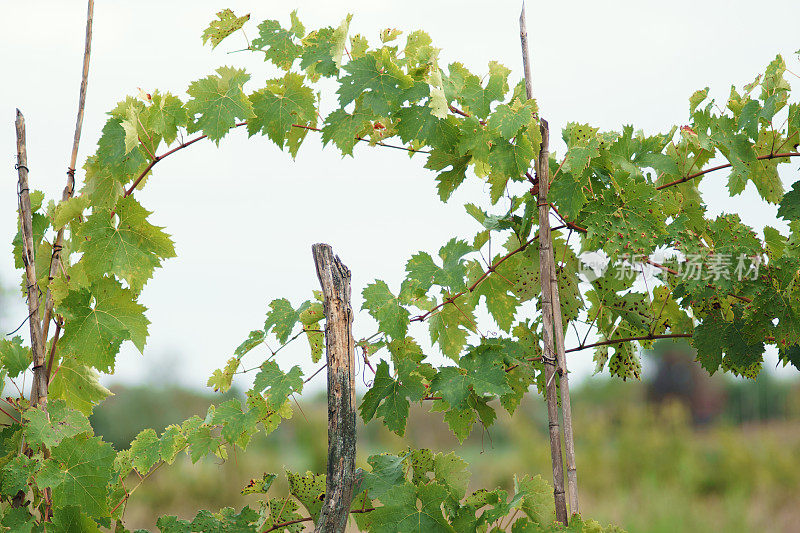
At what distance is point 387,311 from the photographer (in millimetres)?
1442

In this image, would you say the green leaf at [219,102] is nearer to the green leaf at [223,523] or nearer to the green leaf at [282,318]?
the green leaf at [282,318]

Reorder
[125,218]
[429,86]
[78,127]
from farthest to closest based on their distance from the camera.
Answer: [78,127]
[125,218]
[429,86]

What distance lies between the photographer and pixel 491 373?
4.74ft

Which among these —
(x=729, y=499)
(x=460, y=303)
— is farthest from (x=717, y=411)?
(x=460, y=303)

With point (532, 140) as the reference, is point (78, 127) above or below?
above

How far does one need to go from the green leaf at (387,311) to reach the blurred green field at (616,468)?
380 cm

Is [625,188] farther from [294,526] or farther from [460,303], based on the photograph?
[294,526]

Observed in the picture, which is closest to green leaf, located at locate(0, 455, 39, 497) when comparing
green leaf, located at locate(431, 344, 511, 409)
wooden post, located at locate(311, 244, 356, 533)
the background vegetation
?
wooden post, located at locate(311, 244, 356, 533)

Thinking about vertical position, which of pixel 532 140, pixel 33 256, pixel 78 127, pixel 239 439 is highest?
pixel 78 127

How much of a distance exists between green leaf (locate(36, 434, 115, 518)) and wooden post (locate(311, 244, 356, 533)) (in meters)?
0.49

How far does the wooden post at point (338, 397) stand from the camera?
1400 millimetres

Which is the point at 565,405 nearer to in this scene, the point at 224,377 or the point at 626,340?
the point at 626,340

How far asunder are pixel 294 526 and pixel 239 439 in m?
0.27

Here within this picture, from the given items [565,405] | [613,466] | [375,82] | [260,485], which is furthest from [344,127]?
[613,466]
